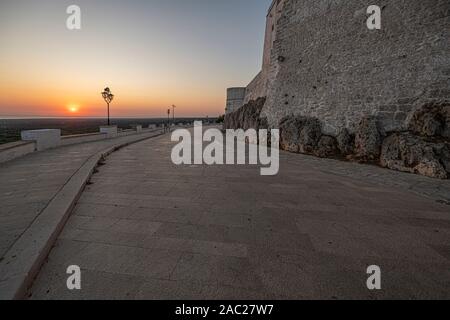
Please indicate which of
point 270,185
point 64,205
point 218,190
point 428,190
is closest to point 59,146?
point 64,205

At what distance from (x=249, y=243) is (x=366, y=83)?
11744 millimetres

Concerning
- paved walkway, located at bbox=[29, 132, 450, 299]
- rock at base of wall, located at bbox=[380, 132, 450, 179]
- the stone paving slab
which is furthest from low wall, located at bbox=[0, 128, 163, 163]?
rock at base of wall, located at bbox=[380, 132, 450, 179]

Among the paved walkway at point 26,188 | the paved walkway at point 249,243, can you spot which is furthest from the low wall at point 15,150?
the paved walkway at point 249,243

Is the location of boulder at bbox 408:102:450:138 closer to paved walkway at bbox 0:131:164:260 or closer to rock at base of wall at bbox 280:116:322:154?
rock at base of wall at bbox 280:116:322:154

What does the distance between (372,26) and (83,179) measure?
14.7 m

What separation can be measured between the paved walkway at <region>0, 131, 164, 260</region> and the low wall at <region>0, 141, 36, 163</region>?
221mm

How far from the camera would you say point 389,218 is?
12.6ft

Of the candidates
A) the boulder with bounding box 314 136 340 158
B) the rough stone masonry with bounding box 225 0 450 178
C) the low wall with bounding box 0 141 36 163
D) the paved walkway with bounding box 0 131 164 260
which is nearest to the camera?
the paved walkway with bounding box 0 131 164 260

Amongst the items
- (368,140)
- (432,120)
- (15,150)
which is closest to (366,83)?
(368,140)

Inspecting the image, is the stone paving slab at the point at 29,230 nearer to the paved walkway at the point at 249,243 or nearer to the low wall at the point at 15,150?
the paved walkway at the point at 249,243

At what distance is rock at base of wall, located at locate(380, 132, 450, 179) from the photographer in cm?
691

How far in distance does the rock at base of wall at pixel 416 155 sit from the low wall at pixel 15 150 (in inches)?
561

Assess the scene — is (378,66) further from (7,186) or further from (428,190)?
(7,186)
